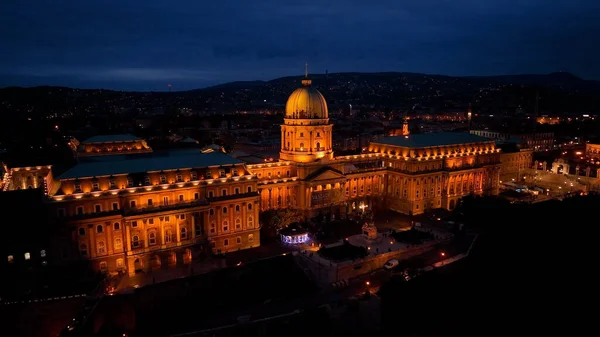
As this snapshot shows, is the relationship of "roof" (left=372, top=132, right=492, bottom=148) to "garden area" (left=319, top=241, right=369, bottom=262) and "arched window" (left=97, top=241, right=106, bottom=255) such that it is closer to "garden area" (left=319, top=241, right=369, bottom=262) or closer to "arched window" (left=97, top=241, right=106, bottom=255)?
"garden area" (left=319, top=241, right=369, bottom=262)

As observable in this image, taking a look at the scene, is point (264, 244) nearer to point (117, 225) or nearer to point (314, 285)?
point (314, 285)

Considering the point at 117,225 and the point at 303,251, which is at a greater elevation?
the point at 117,225

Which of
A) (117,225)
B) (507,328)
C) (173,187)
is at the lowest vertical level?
(507,328)

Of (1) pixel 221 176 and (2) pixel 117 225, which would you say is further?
(1) pixel 221 176

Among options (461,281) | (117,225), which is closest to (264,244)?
(117,225)

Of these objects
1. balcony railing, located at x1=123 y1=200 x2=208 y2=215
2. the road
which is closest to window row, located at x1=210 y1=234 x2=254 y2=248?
balcony railing, located at x1=123 y1=200 x2=208 y2=215

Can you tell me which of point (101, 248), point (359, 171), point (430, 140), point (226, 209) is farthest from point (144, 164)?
point (430, 140)

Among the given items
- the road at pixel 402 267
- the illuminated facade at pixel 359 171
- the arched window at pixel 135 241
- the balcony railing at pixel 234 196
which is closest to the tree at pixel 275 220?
the illuminated facade at pixel 359 171

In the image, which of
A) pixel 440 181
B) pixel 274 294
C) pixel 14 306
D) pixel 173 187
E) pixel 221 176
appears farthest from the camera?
pixel 440 181
